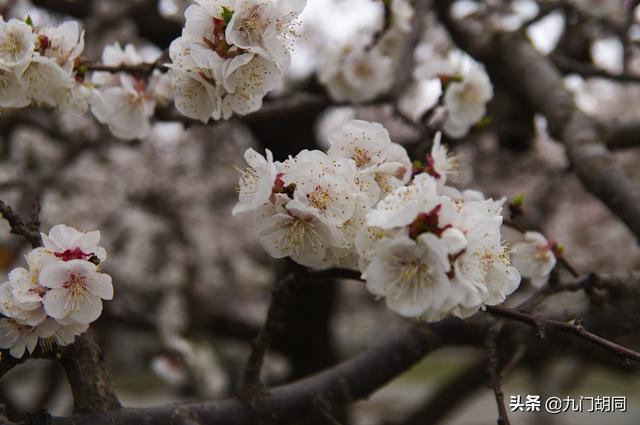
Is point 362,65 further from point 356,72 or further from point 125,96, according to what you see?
point 125,96

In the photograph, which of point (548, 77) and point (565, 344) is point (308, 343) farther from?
point (565, 344)

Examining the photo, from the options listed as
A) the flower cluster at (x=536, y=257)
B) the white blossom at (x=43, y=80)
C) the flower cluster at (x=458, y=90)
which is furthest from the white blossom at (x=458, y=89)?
the white blossom at (x=43, y=80)

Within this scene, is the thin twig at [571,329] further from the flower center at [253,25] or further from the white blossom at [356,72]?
the white blossom at [356,72]

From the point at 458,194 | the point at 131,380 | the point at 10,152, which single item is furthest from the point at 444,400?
the point at 131,380

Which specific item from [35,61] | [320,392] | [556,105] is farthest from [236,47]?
[556,105]

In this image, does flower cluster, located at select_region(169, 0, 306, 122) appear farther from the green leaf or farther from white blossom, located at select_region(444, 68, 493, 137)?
white blossom, located at select_region(444, 68, 493, 137)

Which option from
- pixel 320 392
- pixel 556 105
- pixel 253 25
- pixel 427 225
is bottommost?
pixel 320 392
